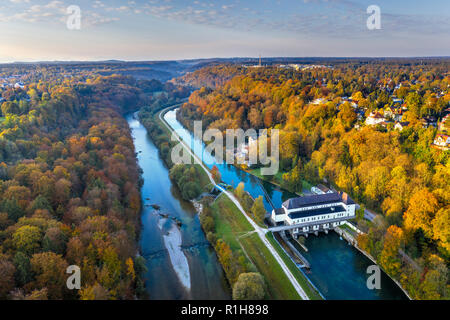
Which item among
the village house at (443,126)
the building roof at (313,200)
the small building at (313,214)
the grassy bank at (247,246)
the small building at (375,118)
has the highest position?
the small building at (375,118)

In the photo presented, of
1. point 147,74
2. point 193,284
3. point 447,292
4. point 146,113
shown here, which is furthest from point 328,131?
point 147,74

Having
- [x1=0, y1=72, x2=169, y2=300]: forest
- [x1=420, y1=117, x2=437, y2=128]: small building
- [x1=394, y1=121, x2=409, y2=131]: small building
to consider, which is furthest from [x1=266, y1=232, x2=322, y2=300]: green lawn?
[x1=420, y1=117, x2=437, y2=128]: small building

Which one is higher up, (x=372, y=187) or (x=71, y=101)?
(x=71, y=101)

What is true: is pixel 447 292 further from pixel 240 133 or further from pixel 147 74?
pixel 147 74

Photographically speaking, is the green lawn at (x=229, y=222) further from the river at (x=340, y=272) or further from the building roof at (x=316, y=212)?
the river at (x=340, y=272)

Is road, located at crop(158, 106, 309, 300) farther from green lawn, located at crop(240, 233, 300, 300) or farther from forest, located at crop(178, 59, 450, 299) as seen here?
forest, located at crop(178, 59, 450, 299)

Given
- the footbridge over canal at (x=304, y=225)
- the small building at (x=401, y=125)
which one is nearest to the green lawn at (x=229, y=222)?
the footbridge over canal at (x=304, y=225)

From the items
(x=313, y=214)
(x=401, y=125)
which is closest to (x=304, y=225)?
(x=313, y=214)
